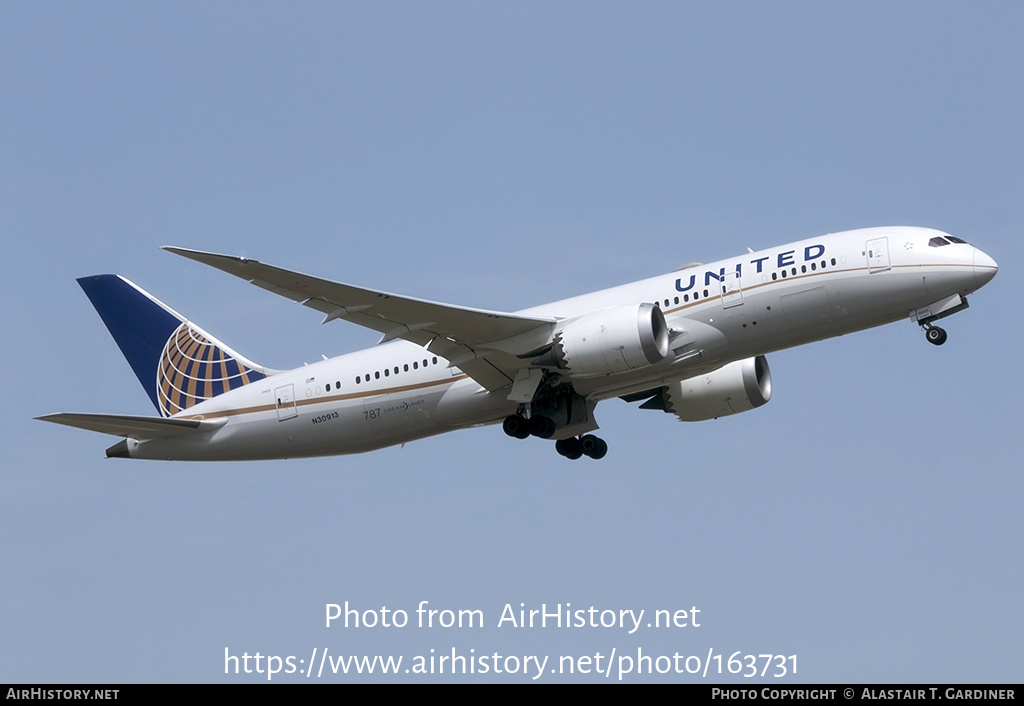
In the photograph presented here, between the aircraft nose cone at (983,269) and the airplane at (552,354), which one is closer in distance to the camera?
the aircraft nose cone at (983,269)

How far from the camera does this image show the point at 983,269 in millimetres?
33875

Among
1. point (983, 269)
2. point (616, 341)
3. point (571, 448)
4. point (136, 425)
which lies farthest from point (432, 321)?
point (983, 269)

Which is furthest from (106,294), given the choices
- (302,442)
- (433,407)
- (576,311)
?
(576,311)

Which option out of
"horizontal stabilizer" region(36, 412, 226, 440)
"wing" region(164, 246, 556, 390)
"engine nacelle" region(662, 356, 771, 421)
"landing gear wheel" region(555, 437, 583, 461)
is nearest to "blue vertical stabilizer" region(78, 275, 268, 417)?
"horizontal stabilizer" region(36, 412, 226, 440)

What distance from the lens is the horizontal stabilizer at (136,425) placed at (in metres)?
36.2

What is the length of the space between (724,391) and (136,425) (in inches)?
640

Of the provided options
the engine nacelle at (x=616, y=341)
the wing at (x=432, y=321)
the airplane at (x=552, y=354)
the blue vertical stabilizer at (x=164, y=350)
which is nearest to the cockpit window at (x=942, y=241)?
the airplane at (x=552, y=354)

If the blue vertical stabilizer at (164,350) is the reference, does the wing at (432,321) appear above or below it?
below

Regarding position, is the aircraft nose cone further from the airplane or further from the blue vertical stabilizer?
the blue vertical stabilizer

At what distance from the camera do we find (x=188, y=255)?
30672 mm

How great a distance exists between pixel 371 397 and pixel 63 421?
779 cm

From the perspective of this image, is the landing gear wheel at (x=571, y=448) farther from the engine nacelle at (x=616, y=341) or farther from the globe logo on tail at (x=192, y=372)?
the globe logo on tail at (x=192, y=372)

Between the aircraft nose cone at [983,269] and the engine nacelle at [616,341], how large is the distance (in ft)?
24.6

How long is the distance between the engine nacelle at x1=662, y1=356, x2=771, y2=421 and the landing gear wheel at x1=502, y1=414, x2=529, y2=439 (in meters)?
5.23
